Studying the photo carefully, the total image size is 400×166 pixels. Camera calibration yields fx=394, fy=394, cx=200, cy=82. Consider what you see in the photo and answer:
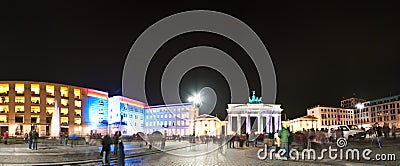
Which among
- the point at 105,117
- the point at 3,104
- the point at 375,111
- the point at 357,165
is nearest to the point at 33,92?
the point at 3,104

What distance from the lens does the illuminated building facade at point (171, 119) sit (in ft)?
523

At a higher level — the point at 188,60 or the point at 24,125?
the point at 188,60

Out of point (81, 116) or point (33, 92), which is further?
point (81, 116)

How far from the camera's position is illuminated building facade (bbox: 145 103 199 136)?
159500 millimetres

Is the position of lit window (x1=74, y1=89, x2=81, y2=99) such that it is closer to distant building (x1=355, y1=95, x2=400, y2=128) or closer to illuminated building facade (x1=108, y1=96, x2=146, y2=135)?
illuminated building facade (x1=108, y1=96, x2=146, y2=135)

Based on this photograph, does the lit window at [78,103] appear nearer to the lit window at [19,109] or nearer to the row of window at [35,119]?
the row of window at [35,119]

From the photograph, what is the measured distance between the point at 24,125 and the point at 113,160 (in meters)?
81.3

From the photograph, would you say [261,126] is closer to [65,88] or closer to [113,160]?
[65,88]

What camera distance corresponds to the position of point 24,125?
95.4 m

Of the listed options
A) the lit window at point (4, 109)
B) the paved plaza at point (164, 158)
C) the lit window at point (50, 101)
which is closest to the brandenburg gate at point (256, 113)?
the lit window at point (50, 101)

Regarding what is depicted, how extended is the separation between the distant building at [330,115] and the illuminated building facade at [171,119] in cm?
6032

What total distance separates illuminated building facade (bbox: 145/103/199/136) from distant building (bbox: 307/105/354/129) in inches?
2375

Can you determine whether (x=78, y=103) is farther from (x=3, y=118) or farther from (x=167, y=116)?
(x=167, y=116)

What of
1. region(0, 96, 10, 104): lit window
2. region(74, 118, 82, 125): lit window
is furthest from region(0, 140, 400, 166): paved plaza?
region(74, 118, 82, 125): lit window
